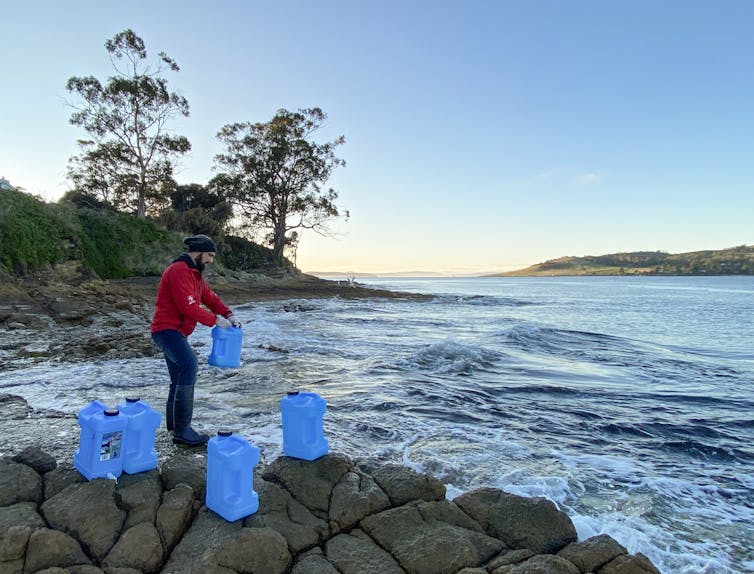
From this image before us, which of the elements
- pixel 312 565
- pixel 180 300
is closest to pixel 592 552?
pixel 312 565

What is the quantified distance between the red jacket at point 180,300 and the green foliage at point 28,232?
14.8m

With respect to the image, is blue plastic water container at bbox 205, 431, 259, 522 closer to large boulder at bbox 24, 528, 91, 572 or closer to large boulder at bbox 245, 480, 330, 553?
large boulder at bbox 245, 480, 330, 553

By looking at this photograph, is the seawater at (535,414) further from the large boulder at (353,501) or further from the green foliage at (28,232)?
the green foliage at (28,232)

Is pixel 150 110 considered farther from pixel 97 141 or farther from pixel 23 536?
pixel 23 536

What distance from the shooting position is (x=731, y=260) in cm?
14225

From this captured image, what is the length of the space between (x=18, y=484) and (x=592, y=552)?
13.3 ft

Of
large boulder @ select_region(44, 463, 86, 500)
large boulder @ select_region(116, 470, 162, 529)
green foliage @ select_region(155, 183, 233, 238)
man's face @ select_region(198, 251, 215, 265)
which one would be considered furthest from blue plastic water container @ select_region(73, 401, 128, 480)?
green foliage @ select_region(155, 183, 233, 238)

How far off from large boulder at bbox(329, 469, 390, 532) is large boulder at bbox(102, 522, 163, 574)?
1.14 meters

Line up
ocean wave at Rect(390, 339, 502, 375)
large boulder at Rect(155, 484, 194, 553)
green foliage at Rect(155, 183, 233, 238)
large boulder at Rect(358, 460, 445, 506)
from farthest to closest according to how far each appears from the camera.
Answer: green foliage at Rect(155, 183, 233, 238) < ocean wave at Rect(390, 339, 502, 375) < large boulder at Rect(358, 460, 445, 506) < large boulder at Rect(155, 484, 194, 553)

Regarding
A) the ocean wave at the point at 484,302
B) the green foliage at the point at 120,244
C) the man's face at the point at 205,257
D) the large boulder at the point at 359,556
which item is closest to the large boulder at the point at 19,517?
the large boulder at the point at 359,556

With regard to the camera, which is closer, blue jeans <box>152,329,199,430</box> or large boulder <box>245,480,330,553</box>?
large boulder <box>245,480,330,553</box>

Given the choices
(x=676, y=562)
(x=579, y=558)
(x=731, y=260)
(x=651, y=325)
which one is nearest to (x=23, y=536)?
(x=579, y=558)

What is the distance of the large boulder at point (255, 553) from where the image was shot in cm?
287

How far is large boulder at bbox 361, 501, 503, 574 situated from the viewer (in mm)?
3055
